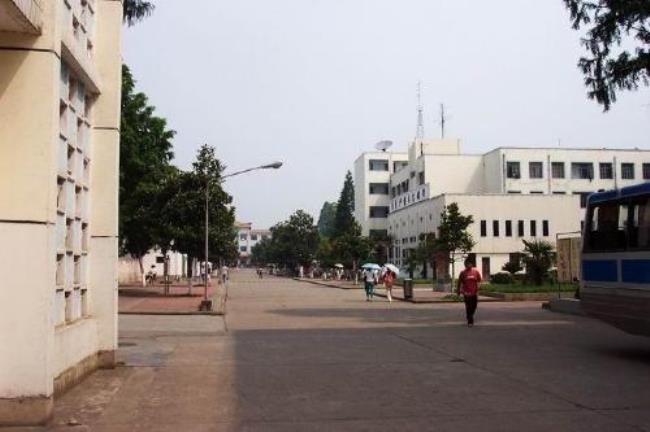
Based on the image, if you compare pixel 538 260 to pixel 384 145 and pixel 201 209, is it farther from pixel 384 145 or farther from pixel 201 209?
pixel 384 145

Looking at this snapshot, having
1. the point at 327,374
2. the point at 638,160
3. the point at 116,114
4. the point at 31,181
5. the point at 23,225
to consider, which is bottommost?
the point at 327,374

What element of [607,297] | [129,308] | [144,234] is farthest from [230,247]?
[607,297]

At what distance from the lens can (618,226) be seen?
41.8 feet

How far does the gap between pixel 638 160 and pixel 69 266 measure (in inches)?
3098

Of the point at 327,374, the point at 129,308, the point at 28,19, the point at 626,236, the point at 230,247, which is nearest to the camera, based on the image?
the point at 28,19

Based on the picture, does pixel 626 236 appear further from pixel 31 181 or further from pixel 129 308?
pixel 129 308

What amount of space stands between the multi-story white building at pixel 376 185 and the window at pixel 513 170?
1084 inches

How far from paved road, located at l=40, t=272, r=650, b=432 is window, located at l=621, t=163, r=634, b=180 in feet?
213

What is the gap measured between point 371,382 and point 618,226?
558cm

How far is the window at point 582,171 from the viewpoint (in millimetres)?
77438

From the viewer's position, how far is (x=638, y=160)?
3095 inches

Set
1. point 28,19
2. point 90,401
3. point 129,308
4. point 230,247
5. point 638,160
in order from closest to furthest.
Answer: point 28,19 < point 90,401 < point 129,308 < point 230,247 < point 638,160

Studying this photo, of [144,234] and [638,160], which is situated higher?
[638,160]

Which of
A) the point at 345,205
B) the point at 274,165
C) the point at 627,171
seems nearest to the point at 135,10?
the point at 274,165
